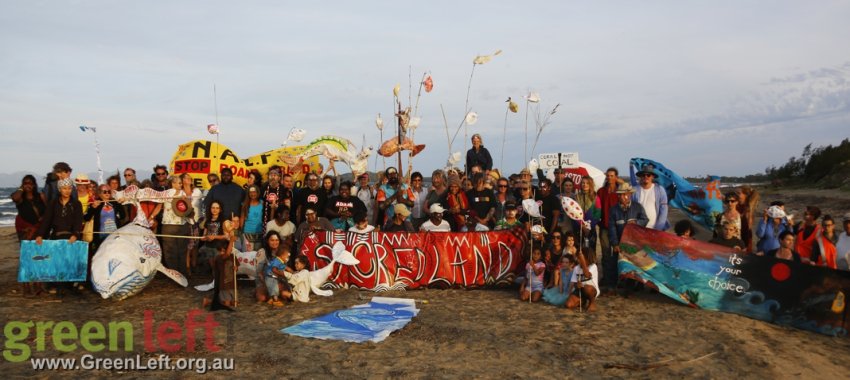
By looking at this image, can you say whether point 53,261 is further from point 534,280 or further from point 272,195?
point 534,280

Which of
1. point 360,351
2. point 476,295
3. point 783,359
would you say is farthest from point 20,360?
point 783,359

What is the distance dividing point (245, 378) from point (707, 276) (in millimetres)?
6209

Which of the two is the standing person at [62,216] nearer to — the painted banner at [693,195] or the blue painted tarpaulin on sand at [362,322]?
the blue painted tarpaulin on sand at [362,322]

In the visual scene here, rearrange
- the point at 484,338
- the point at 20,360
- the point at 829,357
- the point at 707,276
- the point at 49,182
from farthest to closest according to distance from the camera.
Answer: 1. the point at 49,182
2. the point at 707,276
3. the point at 484,338
4. the point at 829,357
5. the point at 20,360

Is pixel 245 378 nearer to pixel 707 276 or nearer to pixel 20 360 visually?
pixel 20 360

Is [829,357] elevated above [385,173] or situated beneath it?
situated beneath

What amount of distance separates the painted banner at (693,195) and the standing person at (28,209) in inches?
401

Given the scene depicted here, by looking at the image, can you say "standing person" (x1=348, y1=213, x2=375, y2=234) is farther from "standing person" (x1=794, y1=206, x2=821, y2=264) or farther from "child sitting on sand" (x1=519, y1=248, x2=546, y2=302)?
"standing person" (x1=794, y1=206, x2=821, y2=264)

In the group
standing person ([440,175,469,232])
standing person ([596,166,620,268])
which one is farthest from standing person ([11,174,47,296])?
standing person ([596,166,620,268])

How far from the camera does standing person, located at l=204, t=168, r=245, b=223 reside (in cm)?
919

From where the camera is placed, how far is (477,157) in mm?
11805

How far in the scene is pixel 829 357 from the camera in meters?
5.86

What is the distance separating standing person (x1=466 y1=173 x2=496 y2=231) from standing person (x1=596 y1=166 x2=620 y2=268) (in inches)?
71.3

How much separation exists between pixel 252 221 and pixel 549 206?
5038 millimetres
